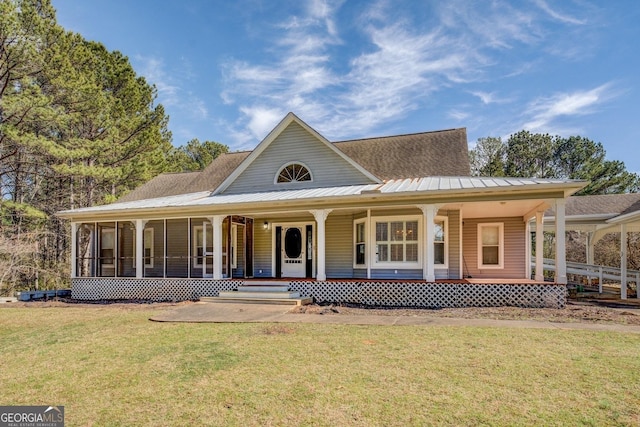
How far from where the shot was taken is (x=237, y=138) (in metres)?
45.4

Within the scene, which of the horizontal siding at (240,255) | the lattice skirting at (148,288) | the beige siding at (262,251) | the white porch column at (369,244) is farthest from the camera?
the horizontal siding at (240,255)

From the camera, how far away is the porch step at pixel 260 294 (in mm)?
12391

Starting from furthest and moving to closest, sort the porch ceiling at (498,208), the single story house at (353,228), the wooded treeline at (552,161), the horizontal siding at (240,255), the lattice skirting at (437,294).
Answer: the wooded treeline at (552,161), the horizontal siding at (240,255), the porch ceiling at (498,208), the single story house at (353,228), the lattice skirting at (437,294)

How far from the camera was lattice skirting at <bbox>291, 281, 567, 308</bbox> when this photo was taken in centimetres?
1070

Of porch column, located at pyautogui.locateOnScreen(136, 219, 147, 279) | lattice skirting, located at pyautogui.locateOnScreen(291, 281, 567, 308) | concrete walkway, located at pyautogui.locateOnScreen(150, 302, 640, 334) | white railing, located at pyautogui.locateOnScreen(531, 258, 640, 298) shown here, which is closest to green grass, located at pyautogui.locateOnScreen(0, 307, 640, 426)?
concrete walkway, located at pyautogui.locateOnScreen(150, 302, 640, 334)

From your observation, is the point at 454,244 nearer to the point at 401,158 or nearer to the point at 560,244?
the point at 560,244

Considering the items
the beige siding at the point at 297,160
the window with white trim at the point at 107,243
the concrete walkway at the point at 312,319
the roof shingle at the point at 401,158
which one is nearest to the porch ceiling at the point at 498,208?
the roof shingle at the point at 401,158

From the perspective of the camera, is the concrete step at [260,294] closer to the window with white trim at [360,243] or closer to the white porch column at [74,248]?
the window with white trim at [360,243]

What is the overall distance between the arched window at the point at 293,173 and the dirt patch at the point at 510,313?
17.9 ft

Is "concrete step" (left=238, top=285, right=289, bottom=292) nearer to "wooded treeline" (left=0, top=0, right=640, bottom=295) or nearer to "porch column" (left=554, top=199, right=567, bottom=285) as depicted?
"porch column" (left=554, top=199, right=567, bottom=285)

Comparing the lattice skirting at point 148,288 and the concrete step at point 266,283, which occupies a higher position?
the concrete step at point 266,283

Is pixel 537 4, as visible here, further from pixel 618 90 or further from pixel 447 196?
pixel 618 90

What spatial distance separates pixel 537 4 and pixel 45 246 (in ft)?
90.6

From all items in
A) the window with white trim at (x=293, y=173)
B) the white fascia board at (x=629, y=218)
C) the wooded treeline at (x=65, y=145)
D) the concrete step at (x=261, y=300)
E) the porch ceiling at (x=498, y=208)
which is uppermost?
the wooded treeline at (x=65, y=145)
